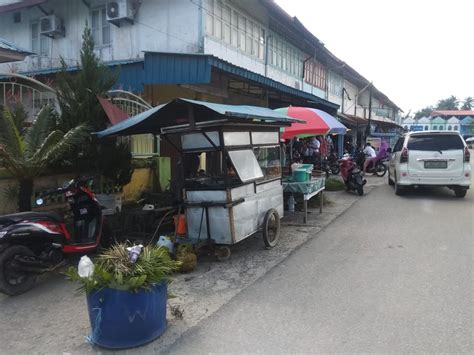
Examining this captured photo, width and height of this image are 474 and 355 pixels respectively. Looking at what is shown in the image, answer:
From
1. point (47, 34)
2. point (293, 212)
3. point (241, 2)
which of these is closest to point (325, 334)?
point (293, 212)

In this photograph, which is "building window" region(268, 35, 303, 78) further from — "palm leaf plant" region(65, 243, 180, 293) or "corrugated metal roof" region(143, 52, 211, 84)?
"palm leaf plant" region(65, 243, 180, 293)

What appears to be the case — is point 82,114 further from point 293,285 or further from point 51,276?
point 293,285

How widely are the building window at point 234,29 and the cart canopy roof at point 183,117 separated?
6.52m

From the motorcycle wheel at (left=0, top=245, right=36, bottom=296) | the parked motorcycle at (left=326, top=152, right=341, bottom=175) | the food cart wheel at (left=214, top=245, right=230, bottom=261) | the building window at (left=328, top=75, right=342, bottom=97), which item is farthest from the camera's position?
the building window at (left=328, top=75, right=342, bottom=97)

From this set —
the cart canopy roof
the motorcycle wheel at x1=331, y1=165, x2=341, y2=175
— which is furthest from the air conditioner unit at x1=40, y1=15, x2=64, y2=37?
the motorcycle wheel at x1=331, y1=165, x2=341, y2=175

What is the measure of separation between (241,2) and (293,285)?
38.0ft

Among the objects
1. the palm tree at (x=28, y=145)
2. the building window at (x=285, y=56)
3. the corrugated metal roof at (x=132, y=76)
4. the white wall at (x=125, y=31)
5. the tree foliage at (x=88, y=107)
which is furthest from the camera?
the building window at (x=285, y=56)

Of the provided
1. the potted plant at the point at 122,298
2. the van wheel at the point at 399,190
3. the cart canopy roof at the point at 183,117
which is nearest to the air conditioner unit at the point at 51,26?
the cart canopy roof at the point at 183,117

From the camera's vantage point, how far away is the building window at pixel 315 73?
71.8 feet

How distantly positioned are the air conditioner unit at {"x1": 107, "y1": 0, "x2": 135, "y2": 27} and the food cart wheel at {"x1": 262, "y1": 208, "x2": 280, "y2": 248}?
8.72 metres

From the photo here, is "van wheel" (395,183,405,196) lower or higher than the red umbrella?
lower

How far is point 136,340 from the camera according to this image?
3.53m

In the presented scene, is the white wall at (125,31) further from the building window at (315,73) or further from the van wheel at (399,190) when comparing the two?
the building window at (315,73)

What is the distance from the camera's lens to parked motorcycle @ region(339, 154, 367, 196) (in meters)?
12.4
